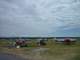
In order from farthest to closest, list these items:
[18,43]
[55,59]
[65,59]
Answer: [18,43] < [55,59] < [65,59]

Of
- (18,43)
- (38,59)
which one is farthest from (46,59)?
(18,43)

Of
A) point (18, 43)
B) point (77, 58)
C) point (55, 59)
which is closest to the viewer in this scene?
point (77, 58)

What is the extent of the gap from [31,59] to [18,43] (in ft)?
89.3

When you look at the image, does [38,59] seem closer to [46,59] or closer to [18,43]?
[46,59]

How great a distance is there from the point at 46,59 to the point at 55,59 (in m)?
1.21

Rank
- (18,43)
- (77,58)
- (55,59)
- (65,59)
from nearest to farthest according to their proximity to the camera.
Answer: (77,58) → (65,59) → (55,59) → (18,43)

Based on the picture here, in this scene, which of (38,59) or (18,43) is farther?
(18,43)

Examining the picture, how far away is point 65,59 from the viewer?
2233 centimetres

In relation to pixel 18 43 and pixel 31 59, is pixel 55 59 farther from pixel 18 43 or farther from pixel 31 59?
pixel 18 43

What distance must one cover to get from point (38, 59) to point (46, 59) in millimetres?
870

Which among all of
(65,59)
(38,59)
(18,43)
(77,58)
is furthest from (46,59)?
(18,43)

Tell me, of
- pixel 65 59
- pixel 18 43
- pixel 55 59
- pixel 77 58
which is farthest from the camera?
pixel 18 43

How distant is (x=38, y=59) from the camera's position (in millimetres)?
24906

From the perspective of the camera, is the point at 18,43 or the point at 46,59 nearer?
the point at 46,59
